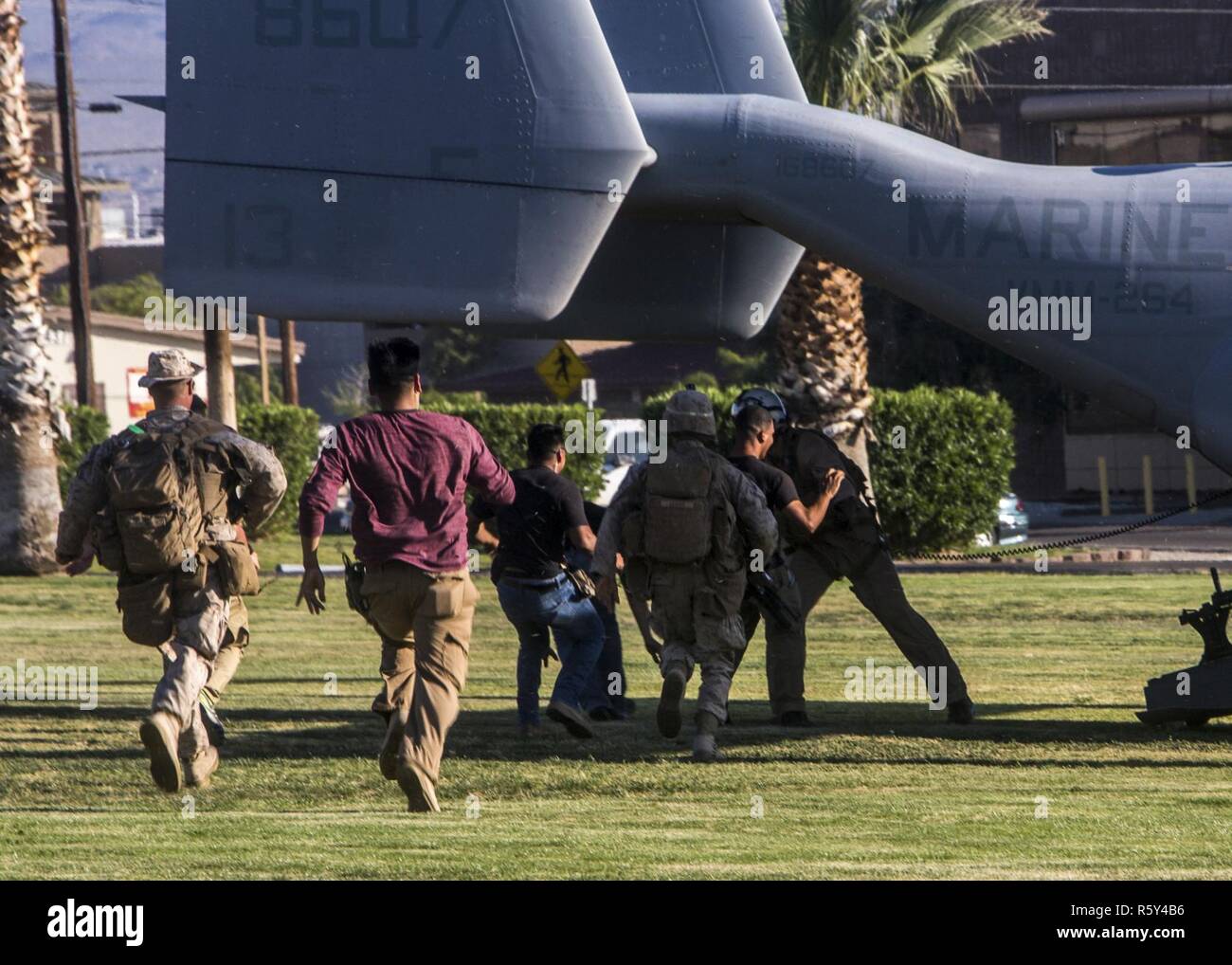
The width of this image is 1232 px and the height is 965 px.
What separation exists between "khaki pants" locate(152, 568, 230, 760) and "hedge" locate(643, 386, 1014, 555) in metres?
18.1

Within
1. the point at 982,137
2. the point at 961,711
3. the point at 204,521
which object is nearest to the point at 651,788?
the point at 204,521

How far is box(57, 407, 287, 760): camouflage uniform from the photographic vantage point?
365 inches

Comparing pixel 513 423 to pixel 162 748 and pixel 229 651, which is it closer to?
pixel 229 651

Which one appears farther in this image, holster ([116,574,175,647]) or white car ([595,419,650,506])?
white car ([595,419,650,506])

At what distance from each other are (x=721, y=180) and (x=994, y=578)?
12.5 meters

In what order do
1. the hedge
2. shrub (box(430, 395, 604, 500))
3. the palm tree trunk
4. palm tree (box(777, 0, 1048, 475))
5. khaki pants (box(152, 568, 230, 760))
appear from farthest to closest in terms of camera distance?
shrub (box(430, 395, 604, 500))
the hedge
the palm tree trunk
palm tree (box(777, 0, 1048, 475))
khaki pants (box(152, 568, 230, 760))

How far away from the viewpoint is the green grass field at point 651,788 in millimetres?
7512

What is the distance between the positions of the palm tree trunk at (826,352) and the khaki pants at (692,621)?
1564cm

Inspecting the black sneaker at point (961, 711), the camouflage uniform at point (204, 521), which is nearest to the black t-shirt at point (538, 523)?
the camouflage uniform at point (204, 521)

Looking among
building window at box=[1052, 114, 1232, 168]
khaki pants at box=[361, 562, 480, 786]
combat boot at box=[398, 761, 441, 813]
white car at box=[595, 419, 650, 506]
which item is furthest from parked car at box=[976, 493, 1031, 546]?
combat boot at box=[398, 761, 441, 813]

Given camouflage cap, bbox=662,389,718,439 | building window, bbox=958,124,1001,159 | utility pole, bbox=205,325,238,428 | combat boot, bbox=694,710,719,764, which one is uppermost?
building window, bbox=958,124,1001,159

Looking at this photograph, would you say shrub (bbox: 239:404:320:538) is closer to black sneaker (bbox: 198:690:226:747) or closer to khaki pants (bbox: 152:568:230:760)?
black sneaker (bbox: 198:690:226:747)

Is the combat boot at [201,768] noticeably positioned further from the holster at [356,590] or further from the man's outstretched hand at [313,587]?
the man's outstretched hand at [313,587]
